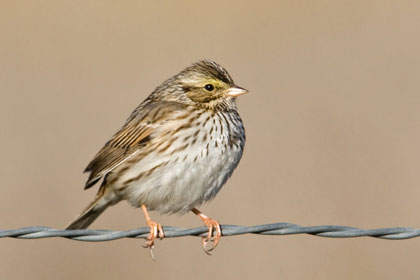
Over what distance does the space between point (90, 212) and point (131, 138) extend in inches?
26.8

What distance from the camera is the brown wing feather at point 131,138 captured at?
7.48 metres

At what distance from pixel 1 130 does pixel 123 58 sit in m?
2.07

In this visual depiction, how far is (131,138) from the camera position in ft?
24.8

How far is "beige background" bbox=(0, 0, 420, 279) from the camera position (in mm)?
9883

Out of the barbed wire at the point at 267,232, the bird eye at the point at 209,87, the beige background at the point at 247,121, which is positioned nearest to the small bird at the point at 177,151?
the bird eye at the point at 209,87

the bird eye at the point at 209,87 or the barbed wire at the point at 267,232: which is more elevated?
the bird eye at the point at 209,87

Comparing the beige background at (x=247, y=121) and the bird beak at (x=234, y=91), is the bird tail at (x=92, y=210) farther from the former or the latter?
the beige background at (x=247, y=121)

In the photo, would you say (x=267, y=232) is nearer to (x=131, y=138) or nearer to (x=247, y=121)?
(x=131, y=138)

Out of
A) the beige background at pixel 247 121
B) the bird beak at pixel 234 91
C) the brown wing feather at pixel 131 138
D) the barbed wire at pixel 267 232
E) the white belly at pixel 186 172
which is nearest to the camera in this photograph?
the barbed wire at pixel 267 232

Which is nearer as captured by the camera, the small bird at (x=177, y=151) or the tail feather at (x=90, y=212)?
the small bird at (x=177, y=151)

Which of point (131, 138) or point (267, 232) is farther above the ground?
point (131, 138)

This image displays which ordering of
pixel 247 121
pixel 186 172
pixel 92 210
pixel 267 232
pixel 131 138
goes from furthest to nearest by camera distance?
pixel 247 121
pixel 92 210
pixel 131 138
pixel 186 172
pixel 267 232

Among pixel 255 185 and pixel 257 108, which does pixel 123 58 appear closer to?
pixel 257 108

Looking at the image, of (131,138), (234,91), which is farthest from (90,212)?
(234,91)
